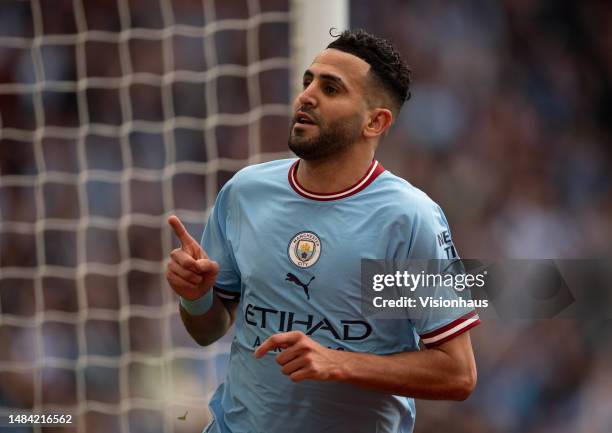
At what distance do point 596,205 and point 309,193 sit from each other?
2.72 m

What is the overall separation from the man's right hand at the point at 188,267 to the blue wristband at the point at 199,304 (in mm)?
81

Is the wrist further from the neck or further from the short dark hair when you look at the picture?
the short dark hair

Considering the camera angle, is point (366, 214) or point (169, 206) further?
point (169, 206)

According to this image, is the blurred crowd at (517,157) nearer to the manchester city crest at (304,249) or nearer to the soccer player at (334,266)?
the soccer player at (334,266)

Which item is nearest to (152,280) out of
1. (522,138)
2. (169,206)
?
(169,206)

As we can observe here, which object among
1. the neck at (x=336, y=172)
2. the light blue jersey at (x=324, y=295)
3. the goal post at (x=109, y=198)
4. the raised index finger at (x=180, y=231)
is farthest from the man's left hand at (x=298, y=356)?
the goal post at (x=109, y=198)

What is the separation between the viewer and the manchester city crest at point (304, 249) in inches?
81.7

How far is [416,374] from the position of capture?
1970 millimetres

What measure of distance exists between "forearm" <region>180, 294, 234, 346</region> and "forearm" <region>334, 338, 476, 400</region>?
46cm

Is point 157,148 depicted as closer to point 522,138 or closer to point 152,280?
point 152,280

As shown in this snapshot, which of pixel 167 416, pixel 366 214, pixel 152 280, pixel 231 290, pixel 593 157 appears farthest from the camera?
pixel 593 157

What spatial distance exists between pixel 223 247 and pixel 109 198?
2.01m

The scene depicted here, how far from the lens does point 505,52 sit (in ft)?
15.5

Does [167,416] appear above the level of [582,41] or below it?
below
